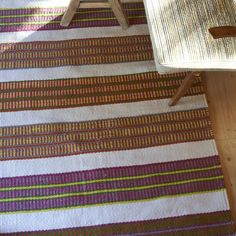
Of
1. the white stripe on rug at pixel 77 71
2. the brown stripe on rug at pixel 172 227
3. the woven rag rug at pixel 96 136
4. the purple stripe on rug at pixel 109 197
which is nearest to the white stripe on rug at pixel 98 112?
the woven rag rug at pixel 96 136

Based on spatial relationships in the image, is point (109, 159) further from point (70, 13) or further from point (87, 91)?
point (70, 13)

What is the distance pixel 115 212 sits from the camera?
1219 mm

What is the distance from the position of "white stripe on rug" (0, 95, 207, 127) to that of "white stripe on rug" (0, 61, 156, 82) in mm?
147

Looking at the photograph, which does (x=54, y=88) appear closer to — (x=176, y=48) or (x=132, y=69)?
(x=132, y=69)

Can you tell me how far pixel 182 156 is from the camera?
1305 millimetres

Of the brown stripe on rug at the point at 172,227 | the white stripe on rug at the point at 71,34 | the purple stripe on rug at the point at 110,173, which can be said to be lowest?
the brown stripe on rug at the point at 172,227

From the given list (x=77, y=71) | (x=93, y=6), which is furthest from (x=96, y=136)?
(x=93, y=6)

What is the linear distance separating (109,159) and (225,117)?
20.5 inches

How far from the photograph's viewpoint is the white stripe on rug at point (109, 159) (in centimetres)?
125

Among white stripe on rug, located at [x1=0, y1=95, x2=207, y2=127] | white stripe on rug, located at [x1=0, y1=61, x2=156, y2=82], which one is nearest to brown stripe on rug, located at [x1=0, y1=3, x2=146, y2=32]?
white stripe on rug, located at [x1=0, y1=61, x2=156, y2=82]

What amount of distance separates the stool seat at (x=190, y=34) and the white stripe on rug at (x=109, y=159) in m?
0.40

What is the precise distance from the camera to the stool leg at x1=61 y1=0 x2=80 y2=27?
4.50 feet

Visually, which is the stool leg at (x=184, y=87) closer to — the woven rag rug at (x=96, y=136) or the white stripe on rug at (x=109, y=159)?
the woven rag rug at (x=96, y=136)

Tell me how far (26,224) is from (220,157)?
79 cm
